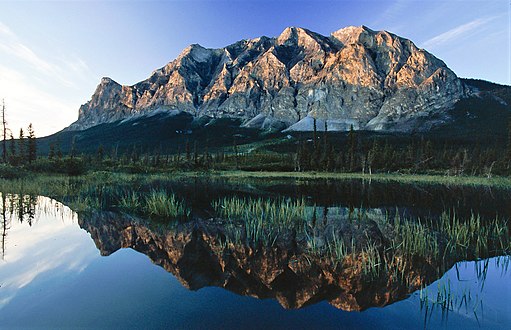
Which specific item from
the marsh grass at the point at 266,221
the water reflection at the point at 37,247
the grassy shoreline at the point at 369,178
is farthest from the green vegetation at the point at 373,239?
the grassy shoreline at the point at 369,178

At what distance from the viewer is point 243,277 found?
38.4 feet

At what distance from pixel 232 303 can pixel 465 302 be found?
7.78m

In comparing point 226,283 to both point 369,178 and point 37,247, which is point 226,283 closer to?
point 37,247

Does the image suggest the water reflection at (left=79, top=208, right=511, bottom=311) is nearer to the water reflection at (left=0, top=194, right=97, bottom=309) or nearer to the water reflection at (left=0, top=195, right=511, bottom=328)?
the water reflection at (left=0, top=195, right=511, bottom=328)

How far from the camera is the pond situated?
8891 millimetres

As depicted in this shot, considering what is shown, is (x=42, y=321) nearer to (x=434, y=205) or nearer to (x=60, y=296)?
(x=60, y=296)

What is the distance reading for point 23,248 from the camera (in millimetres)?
14906

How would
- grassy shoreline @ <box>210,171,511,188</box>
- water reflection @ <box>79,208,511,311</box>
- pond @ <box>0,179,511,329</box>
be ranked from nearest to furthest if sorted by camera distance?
pond @ <box>0,179,511,329</box>
water reflection @ <box>79,208,511,311</box>
grassy shoreline @ <box>210,171,511,188</box>

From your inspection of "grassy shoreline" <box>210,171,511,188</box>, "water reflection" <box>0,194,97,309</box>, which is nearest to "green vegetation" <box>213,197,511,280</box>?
"water reflection" <box>0,194,97,309</box>

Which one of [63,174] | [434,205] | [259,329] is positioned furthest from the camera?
[63,174]

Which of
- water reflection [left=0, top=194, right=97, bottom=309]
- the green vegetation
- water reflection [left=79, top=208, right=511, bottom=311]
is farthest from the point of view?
the green vegetation

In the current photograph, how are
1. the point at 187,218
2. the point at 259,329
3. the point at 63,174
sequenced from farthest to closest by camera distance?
the point at 63,174 → the point at 187,218 → the point at 259,329

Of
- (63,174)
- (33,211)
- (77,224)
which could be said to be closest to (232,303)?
(77,224)

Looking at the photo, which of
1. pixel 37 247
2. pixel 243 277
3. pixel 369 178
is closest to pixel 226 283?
pixel 243 277
